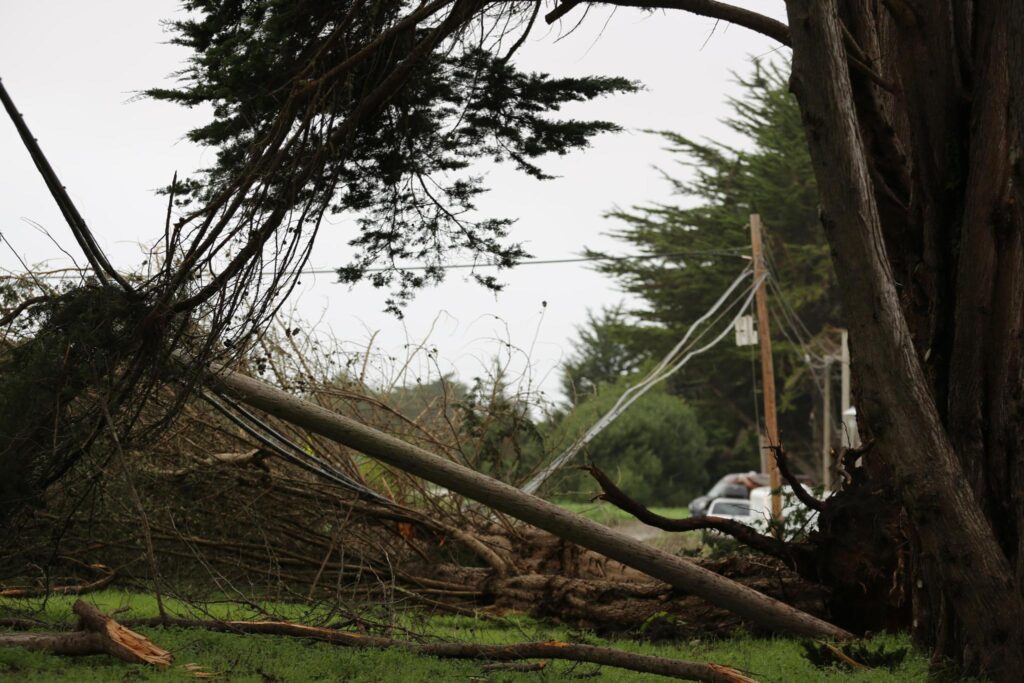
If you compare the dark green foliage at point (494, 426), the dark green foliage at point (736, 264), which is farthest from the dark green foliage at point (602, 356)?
the dark green foliage at point (494, 426)

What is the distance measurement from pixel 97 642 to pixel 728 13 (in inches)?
204

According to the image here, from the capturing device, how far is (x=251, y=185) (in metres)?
6.27

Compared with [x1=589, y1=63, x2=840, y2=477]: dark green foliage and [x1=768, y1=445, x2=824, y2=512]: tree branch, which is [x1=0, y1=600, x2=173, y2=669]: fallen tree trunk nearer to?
[x1=768, y1=445, x2=824, y2=512]: tree branch

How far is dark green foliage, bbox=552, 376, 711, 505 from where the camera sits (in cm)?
3409

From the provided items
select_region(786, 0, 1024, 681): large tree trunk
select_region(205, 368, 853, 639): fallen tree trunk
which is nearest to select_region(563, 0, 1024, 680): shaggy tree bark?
select_region(786, 0, 1024, 681): large tree trunk

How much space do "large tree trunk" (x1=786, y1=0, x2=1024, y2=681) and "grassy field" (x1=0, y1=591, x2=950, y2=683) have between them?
792mm

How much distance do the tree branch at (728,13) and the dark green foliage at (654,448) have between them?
26.0 meters

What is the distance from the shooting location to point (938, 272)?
6738 mm

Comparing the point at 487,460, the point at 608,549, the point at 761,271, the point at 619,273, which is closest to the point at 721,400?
the point at 619,273

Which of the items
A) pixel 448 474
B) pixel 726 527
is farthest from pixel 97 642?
pixel 726 527

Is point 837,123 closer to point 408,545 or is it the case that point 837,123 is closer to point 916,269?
point 916,269

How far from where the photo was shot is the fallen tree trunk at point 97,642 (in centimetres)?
593

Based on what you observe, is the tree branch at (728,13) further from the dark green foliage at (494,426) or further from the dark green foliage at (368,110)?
the dark green foliage at (494,426)

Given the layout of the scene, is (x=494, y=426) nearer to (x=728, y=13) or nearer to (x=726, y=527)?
(x=726, y=527)
